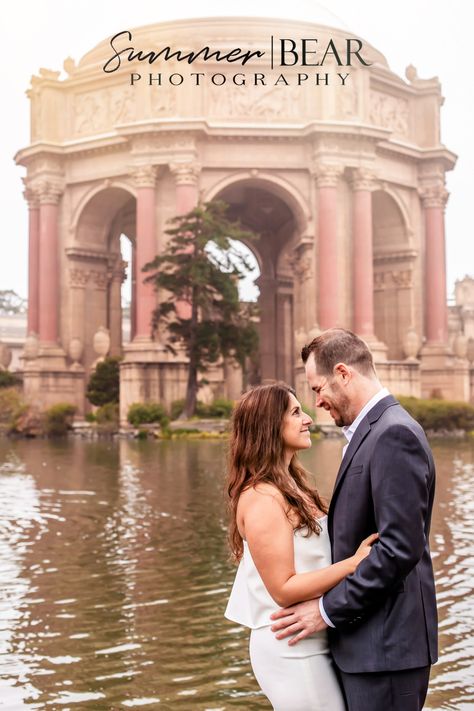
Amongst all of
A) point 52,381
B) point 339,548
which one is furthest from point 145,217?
point 339,548

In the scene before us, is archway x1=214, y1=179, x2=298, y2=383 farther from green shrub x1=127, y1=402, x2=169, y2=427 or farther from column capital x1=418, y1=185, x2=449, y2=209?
green shrub x1=127, y1=402, x2=169, y2=427

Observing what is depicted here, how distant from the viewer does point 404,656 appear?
3.08 m

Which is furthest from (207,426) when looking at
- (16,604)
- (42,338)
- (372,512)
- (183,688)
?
(372,512)

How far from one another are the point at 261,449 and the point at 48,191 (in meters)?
48.5

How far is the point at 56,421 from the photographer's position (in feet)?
131

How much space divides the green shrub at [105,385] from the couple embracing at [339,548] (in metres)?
40.4

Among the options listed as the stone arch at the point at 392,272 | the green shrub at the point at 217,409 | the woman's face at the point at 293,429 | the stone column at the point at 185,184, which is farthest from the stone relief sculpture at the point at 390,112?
the woman's face at the point at 293,429

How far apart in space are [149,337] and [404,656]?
134 feet

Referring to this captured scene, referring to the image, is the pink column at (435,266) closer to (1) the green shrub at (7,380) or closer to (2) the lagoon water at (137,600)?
(1) the green shrub at (7,380)

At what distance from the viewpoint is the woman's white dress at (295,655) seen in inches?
126

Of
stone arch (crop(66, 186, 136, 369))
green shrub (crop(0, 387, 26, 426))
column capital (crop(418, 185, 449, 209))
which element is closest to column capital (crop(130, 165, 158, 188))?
stone arch (crop(66, 186, 136, 369))

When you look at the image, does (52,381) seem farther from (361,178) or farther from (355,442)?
(355,442)

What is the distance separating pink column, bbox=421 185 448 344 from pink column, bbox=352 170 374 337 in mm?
5447

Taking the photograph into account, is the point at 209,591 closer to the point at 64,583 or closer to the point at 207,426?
the point at 64,583
